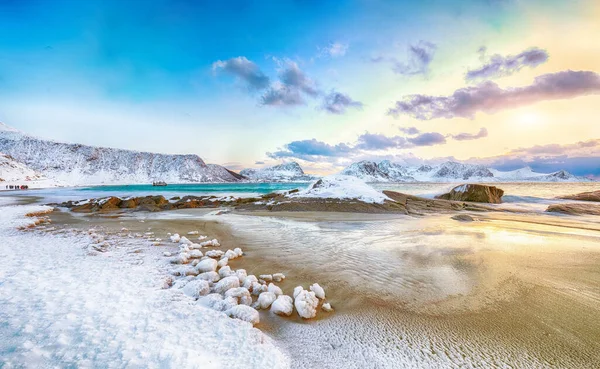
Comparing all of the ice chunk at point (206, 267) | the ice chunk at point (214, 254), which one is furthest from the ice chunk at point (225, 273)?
the ice chunk at point (214, 254)

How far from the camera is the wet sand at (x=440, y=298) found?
2658 mm

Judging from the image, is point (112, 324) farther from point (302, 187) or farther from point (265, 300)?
point (302, 187)

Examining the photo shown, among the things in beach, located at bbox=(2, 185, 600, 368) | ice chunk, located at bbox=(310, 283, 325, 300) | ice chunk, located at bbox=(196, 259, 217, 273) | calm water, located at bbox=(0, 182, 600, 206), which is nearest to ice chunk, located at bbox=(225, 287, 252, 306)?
beach, located at bbox=(2, 185, 600, 368)

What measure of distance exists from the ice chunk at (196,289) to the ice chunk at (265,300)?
3.10 feet

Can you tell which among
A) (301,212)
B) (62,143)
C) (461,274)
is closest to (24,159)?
(62,143)

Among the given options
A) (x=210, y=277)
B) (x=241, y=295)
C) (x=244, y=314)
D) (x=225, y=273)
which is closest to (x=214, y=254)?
(x=225, y=273)

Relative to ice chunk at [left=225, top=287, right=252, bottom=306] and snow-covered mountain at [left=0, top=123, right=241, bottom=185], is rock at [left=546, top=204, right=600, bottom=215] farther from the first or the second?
snow-covered mountain at [left=0, top=123, right=241, bottom=185]

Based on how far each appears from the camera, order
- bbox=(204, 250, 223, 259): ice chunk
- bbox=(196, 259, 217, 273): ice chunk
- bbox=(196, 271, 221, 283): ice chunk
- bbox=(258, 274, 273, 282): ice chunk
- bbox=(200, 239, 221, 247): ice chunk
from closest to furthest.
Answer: bbox=(196, 271, 221, 283): ice chunk → bbox=(258, 274, 273, 282): ice chunk → bbox=(196, 259, 217, 273): ice chunk → bbox=(204, 250, 223, 259): ice chunk → bbox=(200, 239, 221, 247): ice chunk

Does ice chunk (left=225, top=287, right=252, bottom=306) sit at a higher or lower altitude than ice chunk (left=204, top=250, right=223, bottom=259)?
higher

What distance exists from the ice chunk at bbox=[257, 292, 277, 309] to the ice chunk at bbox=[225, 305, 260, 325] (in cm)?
40

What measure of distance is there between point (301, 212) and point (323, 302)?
11.1 meters

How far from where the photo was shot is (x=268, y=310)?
12.0 ft

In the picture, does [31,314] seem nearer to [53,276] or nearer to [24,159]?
[53,276]

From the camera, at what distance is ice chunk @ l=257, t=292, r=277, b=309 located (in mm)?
3732
